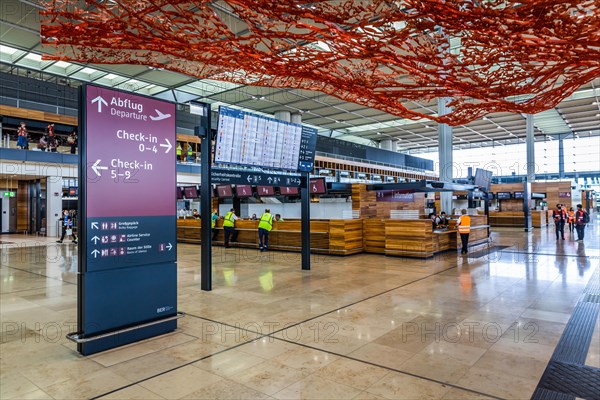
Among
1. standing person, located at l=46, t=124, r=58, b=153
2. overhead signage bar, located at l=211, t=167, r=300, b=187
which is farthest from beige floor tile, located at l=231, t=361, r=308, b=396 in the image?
standing person, located at l=46, t=124, r=58, b=153

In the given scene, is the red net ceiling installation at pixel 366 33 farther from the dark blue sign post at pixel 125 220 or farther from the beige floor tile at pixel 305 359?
the beige floor tile at pixel 305 359

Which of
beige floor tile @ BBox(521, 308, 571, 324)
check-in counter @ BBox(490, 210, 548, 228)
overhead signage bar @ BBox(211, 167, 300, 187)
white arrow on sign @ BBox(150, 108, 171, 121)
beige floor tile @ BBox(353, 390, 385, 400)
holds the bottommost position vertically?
beige floor tile @ BBox(521, 308, 571, 324)

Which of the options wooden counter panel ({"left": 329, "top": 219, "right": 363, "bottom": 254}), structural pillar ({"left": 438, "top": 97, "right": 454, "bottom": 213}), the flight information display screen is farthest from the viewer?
structural pillar ({"left": 438, "top": 97, "right": 454, "bottom": 213})

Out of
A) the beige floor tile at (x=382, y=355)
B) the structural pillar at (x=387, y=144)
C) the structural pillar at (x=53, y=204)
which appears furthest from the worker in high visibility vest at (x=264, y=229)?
the structural pillar at (x=387, y=144)

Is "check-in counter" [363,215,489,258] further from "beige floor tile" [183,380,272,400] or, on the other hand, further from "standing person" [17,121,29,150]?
"standing person" [17,121,29,150]

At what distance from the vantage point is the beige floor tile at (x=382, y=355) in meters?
3.48

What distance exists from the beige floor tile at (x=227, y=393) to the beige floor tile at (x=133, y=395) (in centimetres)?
27

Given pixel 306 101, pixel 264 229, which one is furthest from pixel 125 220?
pixel 306 101

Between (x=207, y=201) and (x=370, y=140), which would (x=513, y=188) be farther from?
(x=207, y=201)

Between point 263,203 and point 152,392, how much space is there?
572 inches

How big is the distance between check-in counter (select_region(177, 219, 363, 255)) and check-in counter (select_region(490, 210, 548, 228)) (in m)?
19.6

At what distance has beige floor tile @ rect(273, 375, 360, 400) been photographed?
2.87 metres

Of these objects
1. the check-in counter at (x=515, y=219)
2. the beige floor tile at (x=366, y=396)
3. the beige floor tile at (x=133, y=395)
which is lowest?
the beige floor tile at (x=133, y=395)

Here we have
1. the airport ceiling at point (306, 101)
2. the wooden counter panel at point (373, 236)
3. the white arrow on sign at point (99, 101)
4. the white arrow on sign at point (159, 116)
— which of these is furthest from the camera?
the airport ceiling at point (306, 101)
